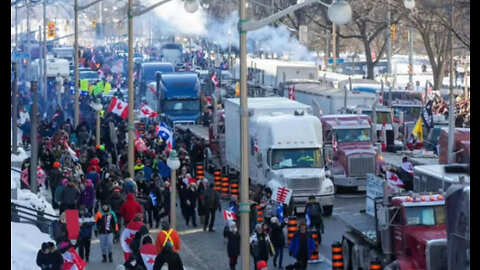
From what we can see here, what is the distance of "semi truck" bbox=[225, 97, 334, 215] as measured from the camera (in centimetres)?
3309

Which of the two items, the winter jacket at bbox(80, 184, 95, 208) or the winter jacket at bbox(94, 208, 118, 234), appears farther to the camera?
the winter jacket at bbox(80, 184, 95, 208)

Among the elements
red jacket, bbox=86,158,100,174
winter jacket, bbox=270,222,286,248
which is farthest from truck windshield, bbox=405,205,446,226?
red jacket, bbox=86,158,100,174

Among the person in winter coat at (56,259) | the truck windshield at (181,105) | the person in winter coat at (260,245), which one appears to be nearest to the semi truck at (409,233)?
the person in winter coat at (260,245)

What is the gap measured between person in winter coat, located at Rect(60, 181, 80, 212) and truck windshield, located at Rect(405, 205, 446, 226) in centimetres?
1034

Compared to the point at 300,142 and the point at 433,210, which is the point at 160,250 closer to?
the point at 433,210

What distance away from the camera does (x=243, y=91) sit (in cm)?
1992

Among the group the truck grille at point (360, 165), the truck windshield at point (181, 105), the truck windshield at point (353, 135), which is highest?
the truck windshield at point (181, 105)

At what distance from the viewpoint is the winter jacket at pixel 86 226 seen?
85.8ft

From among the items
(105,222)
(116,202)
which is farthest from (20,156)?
(105,222)

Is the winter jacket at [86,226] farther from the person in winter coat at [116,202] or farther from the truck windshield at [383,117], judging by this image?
the truck windshield at [383,117]

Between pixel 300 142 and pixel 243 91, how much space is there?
46.6 ft

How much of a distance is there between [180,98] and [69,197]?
85.5 ft

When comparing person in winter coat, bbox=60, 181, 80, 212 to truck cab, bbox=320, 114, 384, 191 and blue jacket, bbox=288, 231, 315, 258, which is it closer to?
blue jacket, bbox=288, 231, 315, 258

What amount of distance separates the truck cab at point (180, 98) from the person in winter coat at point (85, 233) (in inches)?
1124
